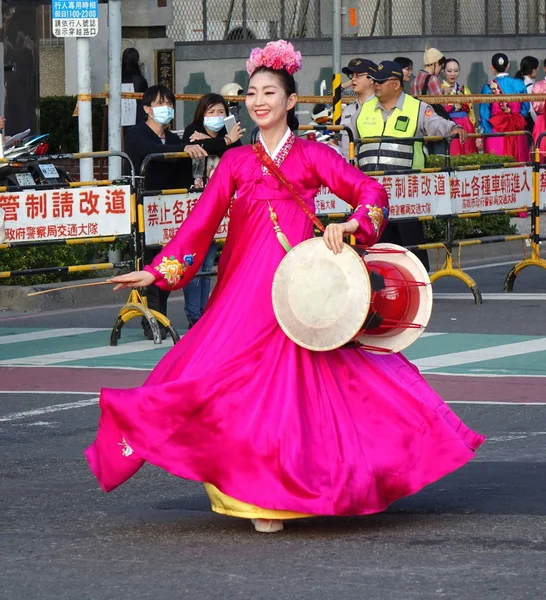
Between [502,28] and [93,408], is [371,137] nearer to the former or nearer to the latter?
[93,408]

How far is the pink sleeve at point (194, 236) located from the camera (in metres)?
6.49

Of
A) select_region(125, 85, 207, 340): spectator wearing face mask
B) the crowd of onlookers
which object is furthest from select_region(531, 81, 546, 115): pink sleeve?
select_region(125, 85, 207, 340): spectator wearing face mask

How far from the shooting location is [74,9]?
1467 centimetres

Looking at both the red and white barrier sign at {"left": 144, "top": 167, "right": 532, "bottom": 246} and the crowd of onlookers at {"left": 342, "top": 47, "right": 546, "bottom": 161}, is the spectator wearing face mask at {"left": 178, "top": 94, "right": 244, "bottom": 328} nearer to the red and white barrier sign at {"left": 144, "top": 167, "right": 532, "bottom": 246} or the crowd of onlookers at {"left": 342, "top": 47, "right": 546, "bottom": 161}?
the red and white barrier sign at {"left": 144, "top": 167, "right": 532, "bottom": 246}

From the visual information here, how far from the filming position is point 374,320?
617 centimetres

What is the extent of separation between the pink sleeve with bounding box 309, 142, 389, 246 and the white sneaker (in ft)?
3.76

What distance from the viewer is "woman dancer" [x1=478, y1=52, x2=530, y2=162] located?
2259cm

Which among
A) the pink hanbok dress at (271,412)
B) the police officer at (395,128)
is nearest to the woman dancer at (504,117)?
the police officer at (395,128)

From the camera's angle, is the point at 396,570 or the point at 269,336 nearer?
the point at 396,570

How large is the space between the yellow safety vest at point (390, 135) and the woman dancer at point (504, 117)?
8.49 metres

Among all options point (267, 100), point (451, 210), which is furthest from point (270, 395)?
point (451, 210)

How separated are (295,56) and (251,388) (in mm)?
1334

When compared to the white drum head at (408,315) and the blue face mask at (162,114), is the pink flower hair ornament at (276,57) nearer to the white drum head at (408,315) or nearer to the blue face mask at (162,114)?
the white drum head at (408,315)

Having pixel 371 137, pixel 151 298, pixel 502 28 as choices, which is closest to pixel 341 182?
pixel 151 298
